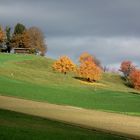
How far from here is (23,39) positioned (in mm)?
167000

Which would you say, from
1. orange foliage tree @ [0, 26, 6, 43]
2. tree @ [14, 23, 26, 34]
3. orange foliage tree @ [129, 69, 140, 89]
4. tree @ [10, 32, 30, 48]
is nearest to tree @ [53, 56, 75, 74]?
orange foliage tree @ [129, 69, 140, 89]

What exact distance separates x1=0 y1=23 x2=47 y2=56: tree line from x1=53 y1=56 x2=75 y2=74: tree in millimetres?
35498

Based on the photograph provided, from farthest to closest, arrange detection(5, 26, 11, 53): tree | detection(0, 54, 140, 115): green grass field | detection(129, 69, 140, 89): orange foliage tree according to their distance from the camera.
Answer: detection(5, 26, 11, 53): tree → detection(129, 69, 140, 89): orange foliage tree → detection(0, 54, 140, 115): green grass field

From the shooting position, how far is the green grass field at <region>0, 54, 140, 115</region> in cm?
6112

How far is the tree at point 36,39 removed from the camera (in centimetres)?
17112

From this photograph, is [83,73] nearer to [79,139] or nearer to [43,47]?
[43,47]

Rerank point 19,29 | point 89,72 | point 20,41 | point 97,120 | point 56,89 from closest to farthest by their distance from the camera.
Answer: point 97,120
point 56,89
point 89,72
point 20,41
point 19,29

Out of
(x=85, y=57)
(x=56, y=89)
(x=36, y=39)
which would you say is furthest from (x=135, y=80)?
(x=56, y=89)

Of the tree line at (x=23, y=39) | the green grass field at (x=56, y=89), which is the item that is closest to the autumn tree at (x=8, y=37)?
the tree line at (x=23, y=39)

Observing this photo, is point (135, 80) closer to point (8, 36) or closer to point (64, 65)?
point (64, 65)

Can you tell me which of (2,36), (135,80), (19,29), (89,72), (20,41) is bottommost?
(135,80)

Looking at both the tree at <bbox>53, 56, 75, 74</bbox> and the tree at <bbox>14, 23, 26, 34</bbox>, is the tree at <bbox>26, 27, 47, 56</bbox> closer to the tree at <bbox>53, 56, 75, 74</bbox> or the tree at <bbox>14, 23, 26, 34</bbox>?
the tree at <bbox>14, 23, 26, 34</bbox>

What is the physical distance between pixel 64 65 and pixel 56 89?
168ft

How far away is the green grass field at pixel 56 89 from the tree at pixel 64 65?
110 inches
